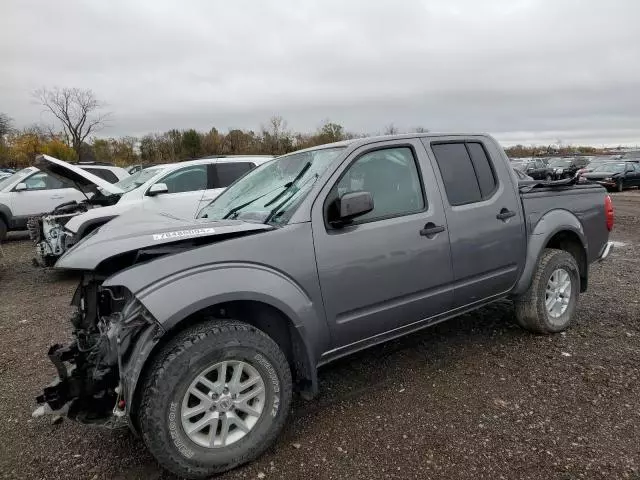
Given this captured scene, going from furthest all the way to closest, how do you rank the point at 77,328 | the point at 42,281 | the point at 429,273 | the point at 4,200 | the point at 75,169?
the point at 4,200 → the point at 42,281 → the point at 75,169 → the point at 429,273 → the point at 77,328

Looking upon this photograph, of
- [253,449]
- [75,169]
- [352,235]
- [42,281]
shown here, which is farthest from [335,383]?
[42,281]

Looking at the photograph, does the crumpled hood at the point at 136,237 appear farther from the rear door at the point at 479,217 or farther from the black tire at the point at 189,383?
the rear door at the point at 479,217

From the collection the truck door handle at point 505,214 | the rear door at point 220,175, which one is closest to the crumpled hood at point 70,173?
the rear door at point 220,175

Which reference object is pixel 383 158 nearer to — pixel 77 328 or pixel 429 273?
pixel 429 273

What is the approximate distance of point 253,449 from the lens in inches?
97.1

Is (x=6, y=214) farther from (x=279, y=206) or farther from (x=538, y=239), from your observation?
(x=538, y=239)

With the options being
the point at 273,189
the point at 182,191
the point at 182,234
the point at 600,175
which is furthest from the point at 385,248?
the point at 600,175

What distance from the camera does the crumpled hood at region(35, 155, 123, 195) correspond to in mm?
5527

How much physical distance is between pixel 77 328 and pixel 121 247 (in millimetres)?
749

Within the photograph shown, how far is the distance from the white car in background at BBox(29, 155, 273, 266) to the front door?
10.1ft

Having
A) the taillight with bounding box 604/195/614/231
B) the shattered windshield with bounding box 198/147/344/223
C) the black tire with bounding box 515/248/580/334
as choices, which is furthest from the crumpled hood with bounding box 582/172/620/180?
the shattered windshield with bounding box 198/147/344/223

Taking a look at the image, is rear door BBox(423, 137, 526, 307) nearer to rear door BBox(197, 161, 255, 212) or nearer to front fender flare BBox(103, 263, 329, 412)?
front fender flare BBox(103, 263, 329, 412)

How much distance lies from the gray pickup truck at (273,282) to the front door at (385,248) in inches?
0.4

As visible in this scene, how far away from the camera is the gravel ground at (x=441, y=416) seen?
8.07 ft
